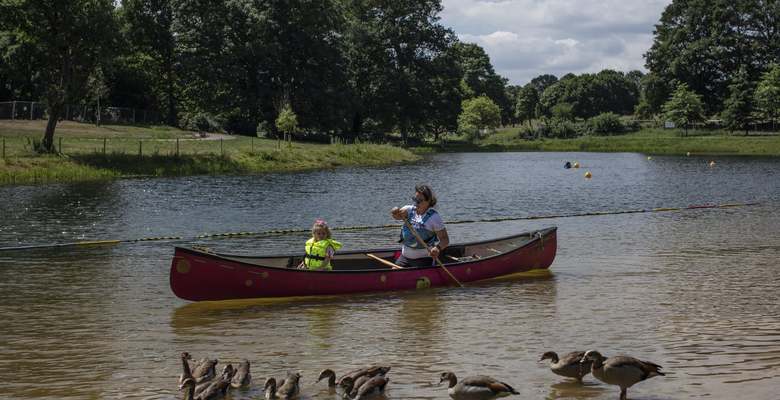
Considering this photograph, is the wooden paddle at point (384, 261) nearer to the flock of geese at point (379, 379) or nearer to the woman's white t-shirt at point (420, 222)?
the woman's white t-shirt at point (420, 222)

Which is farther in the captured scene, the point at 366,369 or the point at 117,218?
the point at 117,218

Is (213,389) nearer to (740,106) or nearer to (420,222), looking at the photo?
(420,222)

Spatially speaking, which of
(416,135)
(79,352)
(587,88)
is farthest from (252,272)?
(587,88)

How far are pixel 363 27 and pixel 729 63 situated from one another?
163 ft

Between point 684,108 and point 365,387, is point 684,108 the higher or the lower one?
the higher one

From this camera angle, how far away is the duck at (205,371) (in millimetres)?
11233

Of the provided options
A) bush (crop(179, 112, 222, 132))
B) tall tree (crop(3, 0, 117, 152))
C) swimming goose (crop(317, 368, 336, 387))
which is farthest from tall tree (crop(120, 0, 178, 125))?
A: swimming goose (crop(317, 368, 336, 387))

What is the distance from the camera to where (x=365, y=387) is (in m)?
10.7

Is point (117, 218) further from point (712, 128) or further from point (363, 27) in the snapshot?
point (712, 128)

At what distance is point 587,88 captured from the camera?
180 metres

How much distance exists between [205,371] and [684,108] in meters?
111

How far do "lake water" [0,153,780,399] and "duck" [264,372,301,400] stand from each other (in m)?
0.35

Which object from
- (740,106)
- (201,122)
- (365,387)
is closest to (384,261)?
(365,387)

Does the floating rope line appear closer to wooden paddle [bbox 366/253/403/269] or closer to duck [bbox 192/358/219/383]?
wooden paddle [bbox 366/253/403/269]
